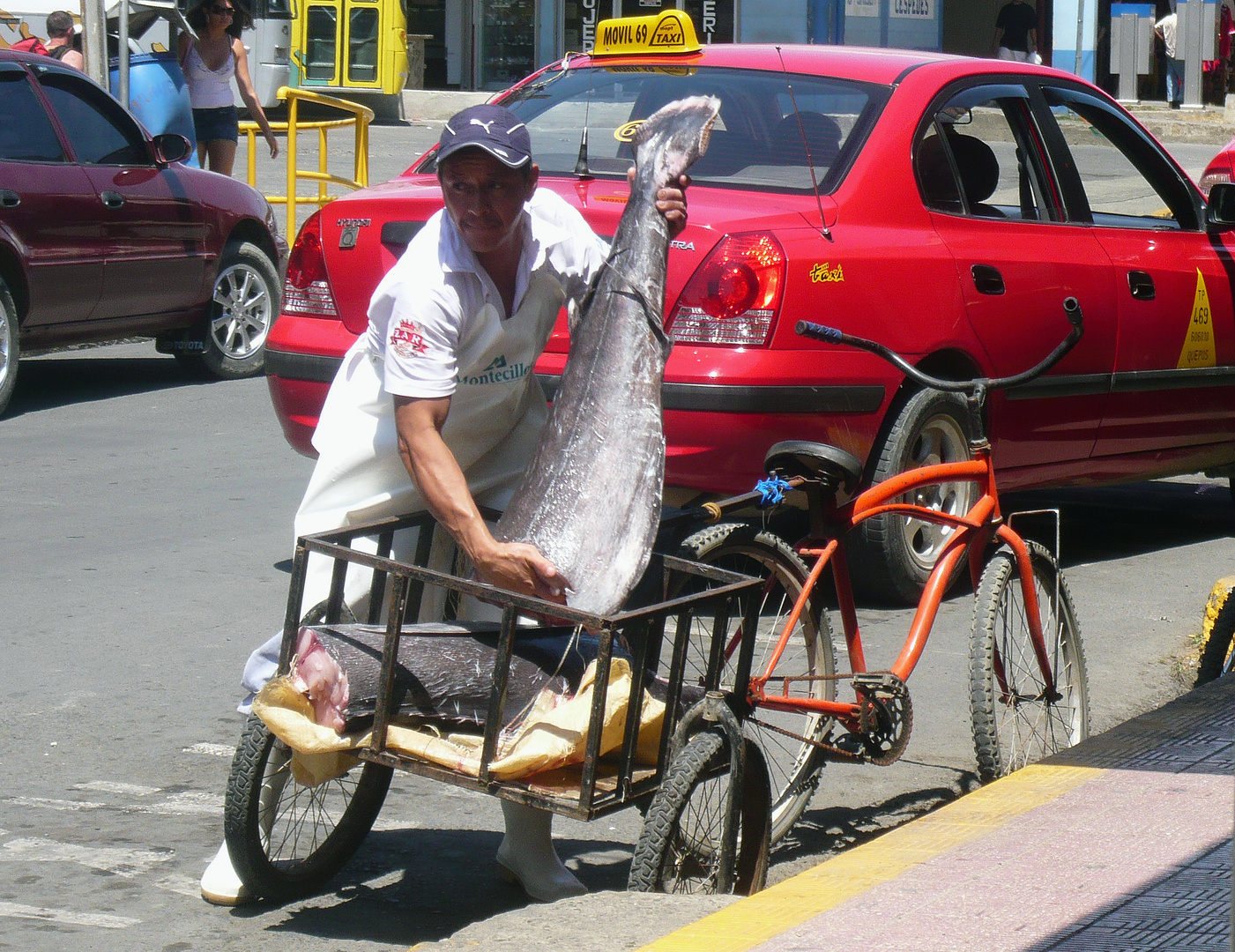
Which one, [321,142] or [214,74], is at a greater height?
[214,74]

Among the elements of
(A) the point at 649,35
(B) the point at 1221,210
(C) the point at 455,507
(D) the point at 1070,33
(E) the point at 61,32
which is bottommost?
(C) the point at 455,507

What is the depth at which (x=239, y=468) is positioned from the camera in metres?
7.87

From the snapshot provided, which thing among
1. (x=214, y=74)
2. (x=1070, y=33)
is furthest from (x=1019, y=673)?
(x=1070, y=33)

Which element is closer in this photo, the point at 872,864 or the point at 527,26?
the point at 872,864

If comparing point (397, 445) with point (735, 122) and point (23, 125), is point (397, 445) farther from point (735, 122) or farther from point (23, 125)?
point (23, 125)

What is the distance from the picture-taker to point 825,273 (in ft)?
17.6

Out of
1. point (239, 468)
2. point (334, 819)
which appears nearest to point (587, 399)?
point (334, 819)

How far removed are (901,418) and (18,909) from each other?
10.5 ft

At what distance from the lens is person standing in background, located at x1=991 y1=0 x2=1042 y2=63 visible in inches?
1052

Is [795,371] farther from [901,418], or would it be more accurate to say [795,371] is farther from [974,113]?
[974,113]

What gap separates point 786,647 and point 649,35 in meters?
3.02

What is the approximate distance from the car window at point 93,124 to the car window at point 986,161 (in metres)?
5.09

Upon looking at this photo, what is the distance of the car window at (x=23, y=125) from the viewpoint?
8.97 metres

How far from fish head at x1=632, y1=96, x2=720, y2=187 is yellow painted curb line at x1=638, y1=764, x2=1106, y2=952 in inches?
57.0
